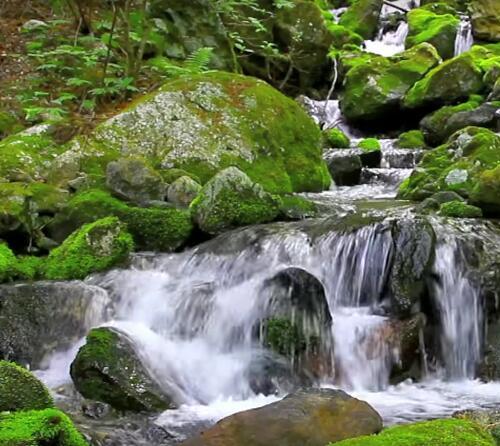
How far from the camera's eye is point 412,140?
47.3 ft

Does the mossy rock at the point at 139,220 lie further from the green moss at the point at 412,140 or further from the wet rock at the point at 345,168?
the green moss at the point at 412,140

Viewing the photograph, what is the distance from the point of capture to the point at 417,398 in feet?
19.8

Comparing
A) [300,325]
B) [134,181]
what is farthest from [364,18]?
[300,325]

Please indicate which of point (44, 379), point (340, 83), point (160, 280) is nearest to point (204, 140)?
point (160, 280)

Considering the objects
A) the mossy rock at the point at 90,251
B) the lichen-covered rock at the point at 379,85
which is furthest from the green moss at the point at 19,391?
the lichen-covered rock at the point at 379,85

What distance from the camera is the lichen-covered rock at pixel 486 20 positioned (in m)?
21.2

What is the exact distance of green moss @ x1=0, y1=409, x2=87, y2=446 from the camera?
12.8 feet

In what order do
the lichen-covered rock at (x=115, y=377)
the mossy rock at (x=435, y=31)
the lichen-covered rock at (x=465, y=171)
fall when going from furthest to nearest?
1. the mossy rock at (x=435, y=31)
2. the lichen-covered rock at (x=465, y=171)
3. the lichen-covered rock at (x=115, y=377)

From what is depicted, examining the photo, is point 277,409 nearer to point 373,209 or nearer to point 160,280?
point 160,280

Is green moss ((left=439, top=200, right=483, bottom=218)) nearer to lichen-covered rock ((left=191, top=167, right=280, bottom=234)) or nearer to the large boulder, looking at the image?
lichen-covered rock ((left=191, top=167, right=280, bottom=234))

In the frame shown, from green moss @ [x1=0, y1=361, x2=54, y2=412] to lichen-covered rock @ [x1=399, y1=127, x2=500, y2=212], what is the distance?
19.0 ft

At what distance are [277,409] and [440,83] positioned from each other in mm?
12716

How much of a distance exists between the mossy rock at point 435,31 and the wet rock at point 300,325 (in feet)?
51.1

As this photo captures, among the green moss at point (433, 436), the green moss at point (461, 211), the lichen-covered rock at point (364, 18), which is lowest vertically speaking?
the green moss at point (433, 436)
